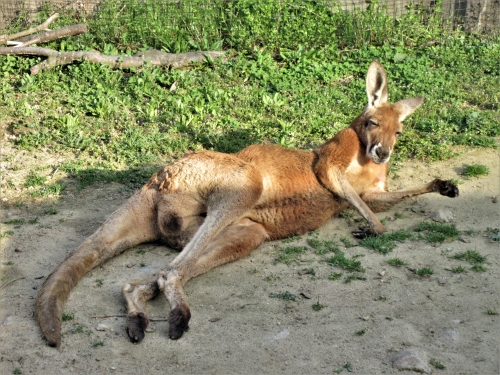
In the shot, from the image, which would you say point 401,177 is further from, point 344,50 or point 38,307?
point 38,307

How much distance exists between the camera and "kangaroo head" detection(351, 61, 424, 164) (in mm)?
6801

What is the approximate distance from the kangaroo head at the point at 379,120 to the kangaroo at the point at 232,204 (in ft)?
0.04

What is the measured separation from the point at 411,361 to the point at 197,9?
790 centimetres

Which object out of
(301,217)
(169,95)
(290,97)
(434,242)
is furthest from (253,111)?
(434,242)

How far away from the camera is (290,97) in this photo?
941cm

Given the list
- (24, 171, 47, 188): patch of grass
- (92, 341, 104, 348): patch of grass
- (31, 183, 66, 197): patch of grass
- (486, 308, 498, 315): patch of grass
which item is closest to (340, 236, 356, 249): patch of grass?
(486, 308, 498, 315): patch of grass

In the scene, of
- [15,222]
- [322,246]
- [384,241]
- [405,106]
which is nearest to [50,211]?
[15,222]

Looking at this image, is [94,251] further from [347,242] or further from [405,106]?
[405,106]

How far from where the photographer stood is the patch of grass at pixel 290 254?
19.8 feet

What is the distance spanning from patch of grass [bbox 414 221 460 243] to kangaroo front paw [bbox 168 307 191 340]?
2.54 m

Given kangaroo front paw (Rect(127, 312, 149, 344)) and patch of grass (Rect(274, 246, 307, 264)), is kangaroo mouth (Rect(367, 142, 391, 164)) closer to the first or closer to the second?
patch of grass (Rect(274, 246, 307, 264))

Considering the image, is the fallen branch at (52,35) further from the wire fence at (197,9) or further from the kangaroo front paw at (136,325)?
the kangaroo front paw at (136,325)

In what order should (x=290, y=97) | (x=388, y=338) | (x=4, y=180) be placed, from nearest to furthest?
Answer: (x=388, y=338)
(x=4, y=180)
(x=290, y=97)

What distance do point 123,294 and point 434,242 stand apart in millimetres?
2903
